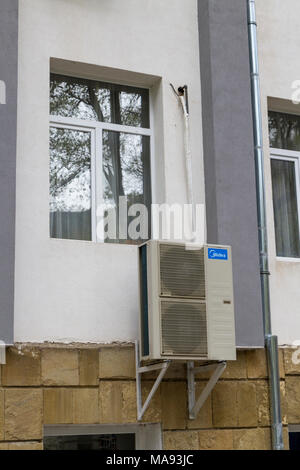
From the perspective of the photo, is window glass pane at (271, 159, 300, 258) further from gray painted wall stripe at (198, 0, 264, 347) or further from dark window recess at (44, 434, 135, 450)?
dark window recess at (44, 434, 135, 450)

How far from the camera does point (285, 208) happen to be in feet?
28.6

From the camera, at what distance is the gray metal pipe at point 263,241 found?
7535mm

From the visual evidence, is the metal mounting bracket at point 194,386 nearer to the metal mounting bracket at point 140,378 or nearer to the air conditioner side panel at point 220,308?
the air conditioner side panel at point 220,308

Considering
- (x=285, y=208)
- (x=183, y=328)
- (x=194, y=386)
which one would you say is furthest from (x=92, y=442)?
(x=285, y=208)

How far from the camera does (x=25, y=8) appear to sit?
7582 millimetres

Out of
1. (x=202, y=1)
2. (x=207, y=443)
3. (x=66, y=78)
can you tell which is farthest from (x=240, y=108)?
(x=207, y=443)

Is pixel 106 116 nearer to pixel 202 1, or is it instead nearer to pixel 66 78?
pixel 66 78

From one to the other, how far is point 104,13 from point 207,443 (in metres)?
4.18

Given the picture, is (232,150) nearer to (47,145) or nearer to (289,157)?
(289,157)

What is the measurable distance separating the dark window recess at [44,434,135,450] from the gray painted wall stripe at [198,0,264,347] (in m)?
1.39

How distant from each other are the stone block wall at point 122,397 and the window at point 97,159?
1.22 metres

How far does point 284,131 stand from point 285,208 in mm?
880

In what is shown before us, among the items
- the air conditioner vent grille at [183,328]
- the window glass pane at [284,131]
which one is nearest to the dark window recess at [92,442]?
the air conditioner vent grille at [183,328]
